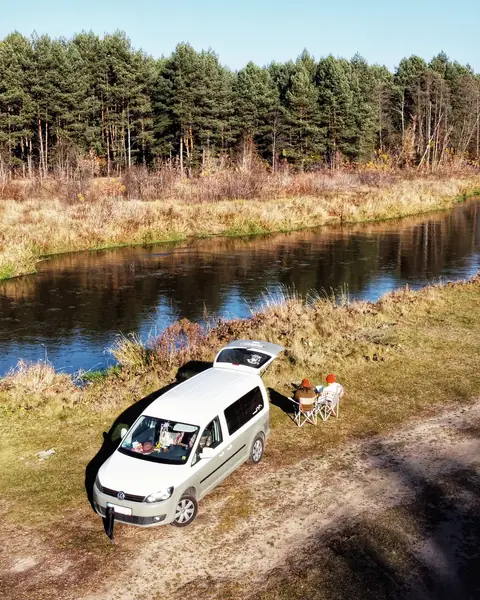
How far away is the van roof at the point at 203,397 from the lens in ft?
39.9

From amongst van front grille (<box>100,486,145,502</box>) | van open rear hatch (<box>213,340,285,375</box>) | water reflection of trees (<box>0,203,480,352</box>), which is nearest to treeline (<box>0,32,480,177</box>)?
water reflection of trees (<box>0,203,480,352</box>)

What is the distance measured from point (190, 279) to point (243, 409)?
24657mm

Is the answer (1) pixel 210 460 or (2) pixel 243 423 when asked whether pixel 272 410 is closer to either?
(2) pixel 243 423

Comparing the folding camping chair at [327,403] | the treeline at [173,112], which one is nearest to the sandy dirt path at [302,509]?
the folding camping chair at [327,403]

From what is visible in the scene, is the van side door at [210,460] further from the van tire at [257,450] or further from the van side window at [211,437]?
the van tire at [257,450]

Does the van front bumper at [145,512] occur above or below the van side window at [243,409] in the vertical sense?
below

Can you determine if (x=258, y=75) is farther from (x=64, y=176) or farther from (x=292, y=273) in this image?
(x=292, y=273)

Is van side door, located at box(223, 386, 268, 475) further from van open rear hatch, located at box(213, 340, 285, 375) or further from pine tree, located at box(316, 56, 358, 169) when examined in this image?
pine tree, located at box(316, 56, 358, 169)

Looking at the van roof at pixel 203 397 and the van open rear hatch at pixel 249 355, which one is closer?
the van roof at pixel 203 397

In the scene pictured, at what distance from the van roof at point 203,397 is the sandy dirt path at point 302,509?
1.85m

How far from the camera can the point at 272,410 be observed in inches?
683

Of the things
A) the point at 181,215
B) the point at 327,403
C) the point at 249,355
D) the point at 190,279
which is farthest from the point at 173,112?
the point at 327,403

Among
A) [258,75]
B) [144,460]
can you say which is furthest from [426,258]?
[258,75]

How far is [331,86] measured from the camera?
9144 centimetres
